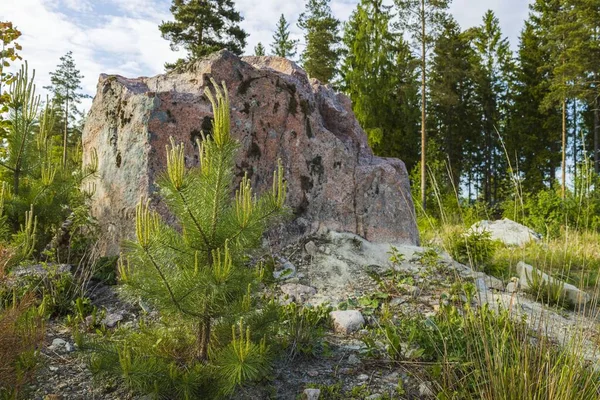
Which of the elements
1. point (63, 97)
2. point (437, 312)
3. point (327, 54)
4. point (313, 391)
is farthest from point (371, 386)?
point (63, 97)

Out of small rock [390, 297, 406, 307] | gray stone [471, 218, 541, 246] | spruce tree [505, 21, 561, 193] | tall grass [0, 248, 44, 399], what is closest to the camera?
tall grass [0, 248, 44, 399]

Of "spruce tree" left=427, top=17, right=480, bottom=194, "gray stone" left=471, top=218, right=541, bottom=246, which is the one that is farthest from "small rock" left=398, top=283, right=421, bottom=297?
"spruce tree" left=427, top=17, right=480, bottom=194

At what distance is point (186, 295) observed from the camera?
236 centimetres

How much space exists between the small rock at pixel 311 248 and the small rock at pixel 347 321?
1.26 meters

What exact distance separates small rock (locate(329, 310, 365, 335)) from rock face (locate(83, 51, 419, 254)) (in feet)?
5.19

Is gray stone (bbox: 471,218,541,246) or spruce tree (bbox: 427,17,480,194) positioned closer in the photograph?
gray stone (bbox: 471,218,541,246)

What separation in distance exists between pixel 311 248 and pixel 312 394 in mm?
2464

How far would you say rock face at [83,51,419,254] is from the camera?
4668 millimetres

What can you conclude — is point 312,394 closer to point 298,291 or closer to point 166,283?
point 166,283

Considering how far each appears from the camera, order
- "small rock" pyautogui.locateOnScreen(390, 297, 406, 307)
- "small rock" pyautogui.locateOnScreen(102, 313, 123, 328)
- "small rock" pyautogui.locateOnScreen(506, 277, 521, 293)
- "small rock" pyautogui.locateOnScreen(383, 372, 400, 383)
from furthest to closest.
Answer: "small rock" pyautogui.locateOnScreen(506, 277, 521, 293)
"small rock" pyautogui.locateOnScreen(390, 297, 406, 307)
"small rock" pyautogui.locateOnScreen(102, 313, 123, 328)
"small rock" pyautogui.locateOnScreen(383, 372, 400, 383)

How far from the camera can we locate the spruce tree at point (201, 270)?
88.6 inches

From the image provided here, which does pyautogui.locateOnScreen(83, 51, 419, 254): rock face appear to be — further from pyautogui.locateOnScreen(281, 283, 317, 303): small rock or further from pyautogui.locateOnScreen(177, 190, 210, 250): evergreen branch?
pyautogui.locateOnScreen(177, 190, 210, 250): evergreen branch

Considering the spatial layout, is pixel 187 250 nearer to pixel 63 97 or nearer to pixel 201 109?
pixel 201 109

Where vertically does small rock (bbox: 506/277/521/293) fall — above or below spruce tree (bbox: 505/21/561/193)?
below
